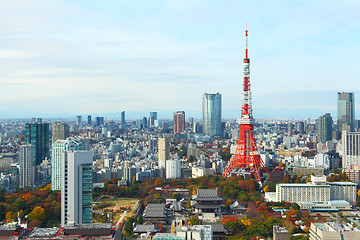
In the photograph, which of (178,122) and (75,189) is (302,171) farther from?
(178,122)

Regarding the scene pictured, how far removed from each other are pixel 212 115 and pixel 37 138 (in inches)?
1221

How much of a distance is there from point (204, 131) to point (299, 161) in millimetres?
31111

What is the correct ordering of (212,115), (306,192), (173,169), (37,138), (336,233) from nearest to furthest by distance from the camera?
(336,233) → (306,192) → (173,169) → (37,138) → (212,115)

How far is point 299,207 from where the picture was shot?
17.8 m

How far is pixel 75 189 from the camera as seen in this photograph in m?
11.4

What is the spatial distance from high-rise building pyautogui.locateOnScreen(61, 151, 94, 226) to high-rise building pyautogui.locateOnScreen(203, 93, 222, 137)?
46.1 meters

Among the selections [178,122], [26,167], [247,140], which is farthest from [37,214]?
[178,122]

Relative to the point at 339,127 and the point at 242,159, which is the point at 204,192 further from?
the point at 339,127

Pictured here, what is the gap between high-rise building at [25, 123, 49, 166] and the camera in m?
29.8

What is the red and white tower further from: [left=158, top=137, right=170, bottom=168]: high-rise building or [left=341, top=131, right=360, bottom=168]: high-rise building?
[left=341, top=131, right=360, bottom=168]: high-rise building

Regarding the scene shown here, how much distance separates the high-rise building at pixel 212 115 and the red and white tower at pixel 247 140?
33.7m

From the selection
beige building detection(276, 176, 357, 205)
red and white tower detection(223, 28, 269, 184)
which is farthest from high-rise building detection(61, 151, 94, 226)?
red and white tower detection(223, 28, 269, 184)

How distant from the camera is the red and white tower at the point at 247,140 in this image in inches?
903

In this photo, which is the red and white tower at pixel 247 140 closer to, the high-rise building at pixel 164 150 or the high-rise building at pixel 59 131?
the high-rise building at pixel 164 150
